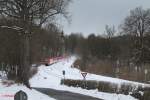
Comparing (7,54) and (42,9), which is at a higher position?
(42,9)

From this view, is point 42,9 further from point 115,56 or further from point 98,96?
point 115,56

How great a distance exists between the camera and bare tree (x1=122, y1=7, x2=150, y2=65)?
9312 centimetres

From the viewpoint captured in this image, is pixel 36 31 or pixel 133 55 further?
pixel 133 55

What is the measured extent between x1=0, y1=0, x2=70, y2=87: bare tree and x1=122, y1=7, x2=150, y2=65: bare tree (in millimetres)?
50686

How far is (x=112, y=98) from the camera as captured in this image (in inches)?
1380

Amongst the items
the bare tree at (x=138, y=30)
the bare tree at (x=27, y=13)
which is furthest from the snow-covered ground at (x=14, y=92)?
the bare tree at (x=138, y=30)

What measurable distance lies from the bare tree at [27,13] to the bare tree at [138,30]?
166 feet

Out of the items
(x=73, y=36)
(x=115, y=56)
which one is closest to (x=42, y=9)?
(x=115, y=56)

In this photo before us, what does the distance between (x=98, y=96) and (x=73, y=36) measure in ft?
488

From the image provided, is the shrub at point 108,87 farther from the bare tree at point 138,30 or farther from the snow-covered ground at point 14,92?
the bare tree at point 138,30

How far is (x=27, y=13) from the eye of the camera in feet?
138

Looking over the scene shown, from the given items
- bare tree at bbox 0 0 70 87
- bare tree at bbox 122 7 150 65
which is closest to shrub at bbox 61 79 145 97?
bare tree at bbox 0 0 70 87

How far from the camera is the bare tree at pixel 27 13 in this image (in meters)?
41.3

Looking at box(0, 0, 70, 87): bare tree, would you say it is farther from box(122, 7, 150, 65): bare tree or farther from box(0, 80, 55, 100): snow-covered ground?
box(122, 7, 150, 65): bare tree
